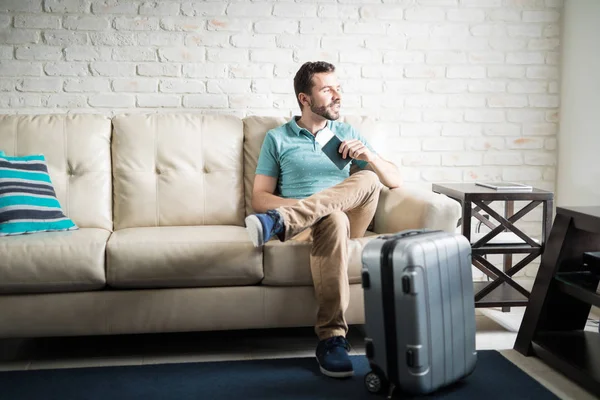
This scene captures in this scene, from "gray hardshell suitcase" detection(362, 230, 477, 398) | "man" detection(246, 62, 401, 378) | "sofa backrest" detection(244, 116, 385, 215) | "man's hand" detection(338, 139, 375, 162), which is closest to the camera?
"gray hardshell suitcase" detection(362, 230, 477, 398)

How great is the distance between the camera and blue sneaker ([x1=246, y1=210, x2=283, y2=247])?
87.0 inches

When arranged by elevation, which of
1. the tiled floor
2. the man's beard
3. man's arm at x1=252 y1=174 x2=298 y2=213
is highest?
the man's beard

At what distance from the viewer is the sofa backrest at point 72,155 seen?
273 centimetres

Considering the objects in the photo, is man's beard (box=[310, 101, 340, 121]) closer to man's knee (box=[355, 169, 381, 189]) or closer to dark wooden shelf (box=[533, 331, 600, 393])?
man's knee (box=[355, 169, 381, 189])

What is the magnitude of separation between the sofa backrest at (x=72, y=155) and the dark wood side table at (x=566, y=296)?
1752 mm

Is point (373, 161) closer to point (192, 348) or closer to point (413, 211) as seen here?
point (413, 211)

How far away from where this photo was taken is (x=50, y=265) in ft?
7.32

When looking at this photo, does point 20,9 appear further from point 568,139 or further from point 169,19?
point 568,139

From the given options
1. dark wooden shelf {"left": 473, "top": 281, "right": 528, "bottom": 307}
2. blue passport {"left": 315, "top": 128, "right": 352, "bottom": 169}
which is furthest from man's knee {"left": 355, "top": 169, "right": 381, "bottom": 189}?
dark wooden shelf {"left": 473, "top": 281, "right": 528, "bottom": 307}

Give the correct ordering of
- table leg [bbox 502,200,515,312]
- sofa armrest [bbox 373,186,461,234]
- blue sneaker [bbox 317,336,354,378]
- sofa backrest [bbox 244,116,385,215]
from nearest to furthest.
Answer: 1. blue sneaker [bbox 317,336,354,378]
2. sofa armrest [bbox 373,186,461,234]
3. sofa backrest [bbox 244,116,385,215]
4. table leg [bbox 502,200,515,312]

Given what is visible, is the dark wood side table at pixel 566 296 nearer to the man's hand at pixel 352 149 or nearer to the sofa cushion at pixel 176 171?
the man's hand at pixel 352 149

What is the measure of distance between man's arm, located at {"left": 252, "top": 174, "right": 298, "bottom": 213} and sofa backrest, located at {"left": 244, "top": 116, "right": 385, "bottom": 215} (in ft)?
0.49

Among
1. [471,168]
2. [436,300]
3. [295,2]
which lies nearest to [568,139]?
[471,168]

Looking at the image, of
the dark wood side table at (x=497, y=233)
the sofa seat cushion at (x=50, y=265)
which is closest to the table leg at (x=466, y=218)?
the dark wood side table at (x=497, y=233)
